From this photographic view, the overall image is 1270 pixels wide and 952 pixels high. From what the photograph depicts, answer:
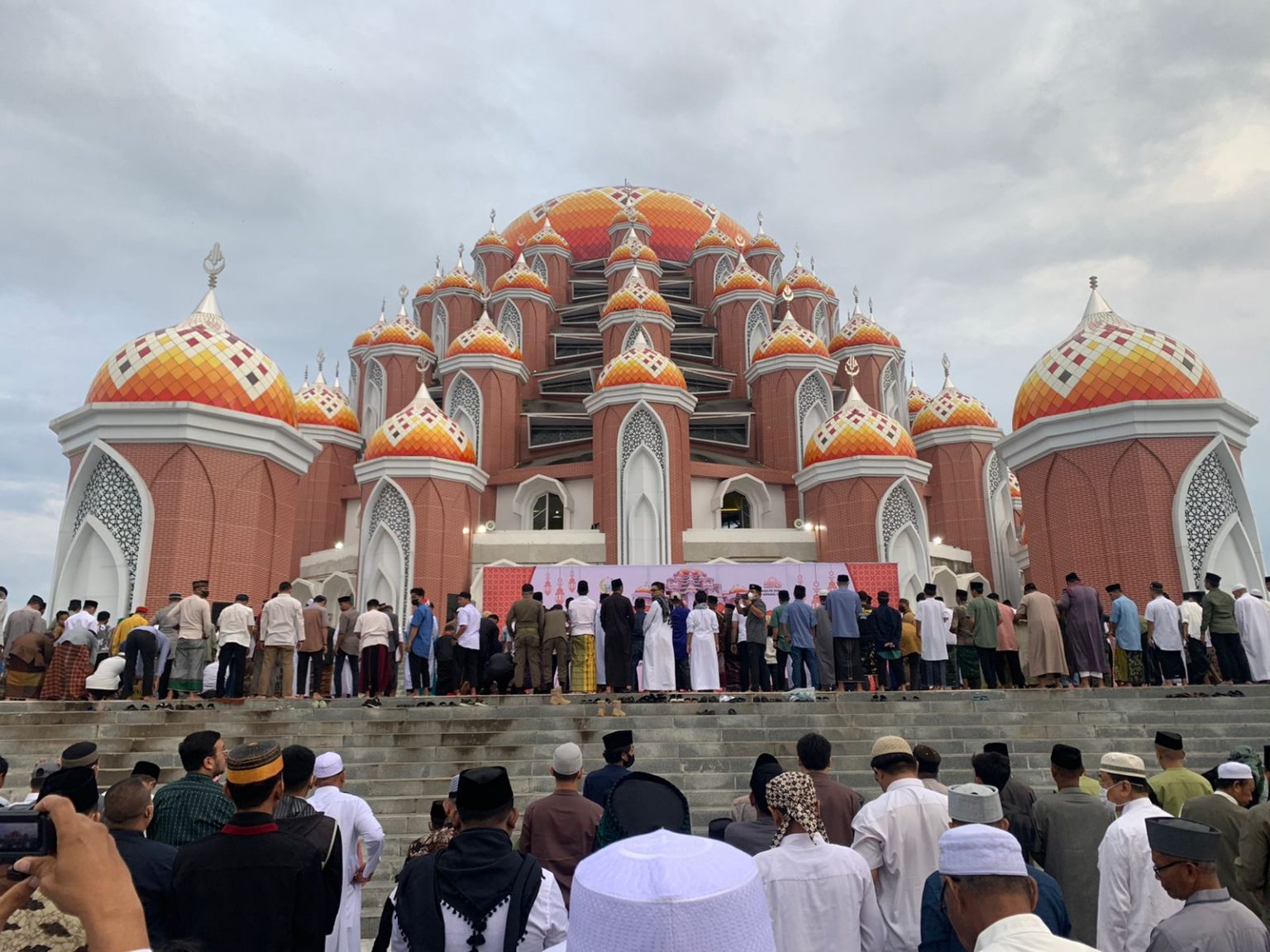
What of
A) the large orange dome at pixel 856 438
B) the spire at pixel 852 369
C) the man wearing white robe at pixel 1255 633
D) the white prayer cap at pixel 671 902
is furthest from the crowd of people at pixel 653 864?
the spire at pixel 852 369

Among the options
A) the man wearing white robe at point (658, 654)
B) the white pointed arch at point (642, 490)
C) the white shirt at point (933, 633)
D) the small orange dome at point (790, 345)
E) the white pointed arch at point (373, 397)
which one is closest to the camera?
the man wearing white robe at point (658, 654)

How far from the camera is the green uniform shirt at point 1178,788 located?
4.65 metres

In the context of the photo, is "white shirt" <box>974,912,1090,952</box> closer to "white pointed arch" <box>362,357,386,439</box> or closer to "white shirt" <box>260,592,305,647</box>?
"white shirt" <box>260,592,305,647</box>

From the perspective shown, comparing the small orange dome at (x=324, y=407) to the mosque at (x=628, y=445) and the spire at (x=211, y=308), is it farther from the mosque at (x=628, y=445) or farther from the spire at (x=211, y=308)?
the spire at (x=211, y=308)

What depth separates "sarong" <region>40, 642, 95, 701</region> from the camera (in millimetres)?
10055

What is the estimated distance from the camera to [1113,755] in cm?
409

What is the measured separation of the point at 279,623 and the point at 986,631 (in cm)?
769

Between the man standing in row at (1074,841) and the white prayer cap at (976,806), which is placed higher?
the white prayer cap at (976,806)

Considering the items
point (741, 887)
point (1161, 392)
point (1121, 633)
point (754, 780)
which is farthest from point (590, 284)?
point (741, 887)

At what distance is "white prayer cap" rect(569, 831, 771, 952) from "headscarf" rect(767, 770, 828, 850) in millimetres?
1715

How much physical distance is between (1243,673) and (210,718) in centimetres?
1066

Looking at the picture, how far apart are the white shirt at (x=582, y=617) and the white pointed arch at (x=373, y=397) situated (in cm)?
1796

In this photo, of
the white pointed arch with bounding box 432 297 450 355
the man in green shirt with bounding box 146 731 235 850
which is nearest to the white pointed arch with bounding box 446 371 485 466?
the white pointed arch with bounding box 432 297 450 355

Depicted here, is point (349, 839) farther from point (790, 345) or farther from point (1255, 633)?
point (790, 345)
